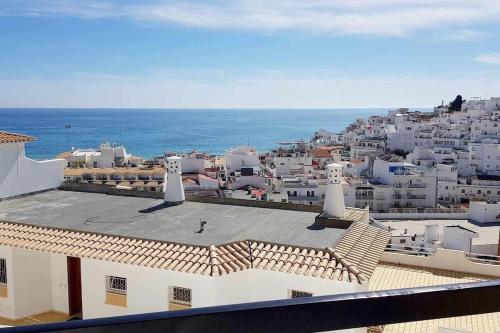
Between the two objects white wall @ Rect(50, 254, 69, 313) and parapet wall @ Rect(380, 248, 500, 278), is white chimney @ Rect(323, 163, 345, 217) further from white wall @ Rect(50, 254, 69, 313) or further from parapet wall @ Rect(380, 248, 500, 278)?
white wall @ Rect(50, 254, 69, 313)

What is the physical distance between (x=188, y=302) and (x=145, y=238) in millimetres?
1742

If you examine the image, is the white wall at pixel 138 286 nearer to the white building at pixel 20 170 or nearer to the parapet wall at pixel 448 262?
the white building at pixel 20 170

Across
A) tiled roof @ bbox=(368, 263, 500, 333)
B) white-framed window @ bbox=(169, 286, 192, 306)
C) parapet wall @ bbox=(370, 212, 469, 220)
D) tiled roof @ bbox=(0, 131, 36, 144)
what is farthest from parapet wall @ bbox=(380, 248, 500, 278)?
parapet wall @ bbox=(370, 212, 469, 220)

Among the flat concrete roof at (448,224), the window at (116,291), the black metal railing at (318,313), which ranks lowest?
the flat concrete roof at (448,224)

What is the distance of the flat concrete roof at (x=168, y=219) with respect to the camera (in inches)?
424

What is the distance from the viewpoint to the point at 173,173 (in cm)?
1397

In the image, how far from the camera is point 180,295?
959 cm

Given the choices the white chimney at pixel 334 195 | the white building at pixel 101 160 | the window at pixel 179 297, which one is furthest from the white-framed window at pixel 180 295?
the white building at pixel 101 160

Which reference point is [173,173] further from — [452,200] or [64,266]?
[452,200]

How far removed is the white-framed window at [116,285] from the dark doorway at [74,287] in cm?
143

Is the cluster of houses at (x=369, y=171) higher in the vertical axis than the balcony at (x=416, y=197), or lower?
higher

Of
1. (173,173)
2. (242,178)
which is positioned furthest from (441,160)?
(173,173)

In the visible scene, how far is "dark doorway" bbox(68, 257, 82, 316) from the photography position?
37.1 ft

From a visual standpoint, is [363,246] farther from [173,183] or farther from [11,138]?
[11,138]
